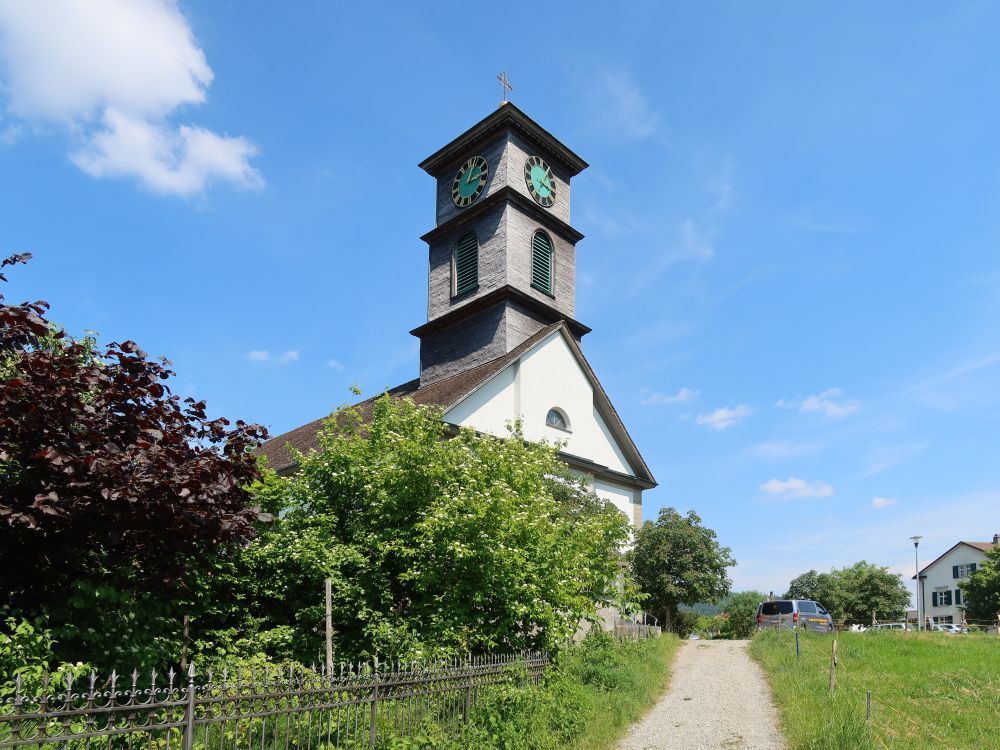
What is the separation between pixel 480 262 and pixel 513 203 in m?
2.57

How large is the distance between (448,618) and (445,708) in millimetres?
1832

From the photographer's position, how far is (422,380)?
99.1ft

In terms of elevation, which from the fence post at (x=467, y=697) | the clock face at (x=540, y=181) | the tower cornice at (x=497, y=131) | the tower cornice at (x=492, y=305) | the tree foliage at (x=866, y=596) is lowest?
the tree foliage at (x=866, y=596)

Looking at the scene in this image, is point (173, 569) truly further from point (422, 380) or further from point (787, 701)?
point (422, 380)

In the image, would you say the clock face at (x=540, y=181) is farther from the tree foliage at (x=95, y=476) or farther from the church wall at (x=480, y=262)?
the tree foliage at (x=95, y=476)

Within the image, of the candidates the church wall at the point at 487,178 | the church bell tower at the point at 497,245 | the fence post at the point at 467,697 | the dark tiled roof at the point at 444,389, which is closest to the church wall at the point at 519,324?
the church bell tower at the point at 497,245

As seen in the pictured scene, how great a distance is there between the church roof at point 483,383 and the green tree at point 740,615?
9.28m

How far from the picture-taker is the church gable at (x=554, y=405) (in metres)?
23.8

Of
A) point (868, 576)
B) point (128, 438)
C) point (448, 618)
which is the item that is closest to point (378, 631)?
point (448, 618)

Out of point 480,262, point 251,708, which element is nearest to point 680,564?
point 480,262

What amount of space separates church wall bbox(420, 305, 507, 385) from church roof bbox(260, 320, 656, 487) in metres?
0.48

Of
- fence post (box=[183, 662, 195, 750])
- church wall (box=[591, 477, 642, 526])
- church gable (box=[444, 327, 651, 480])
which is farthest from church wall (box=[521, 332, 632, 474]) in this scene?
fence post (box=[183, 662, 195, 750])

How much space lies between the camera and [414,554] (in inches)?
463

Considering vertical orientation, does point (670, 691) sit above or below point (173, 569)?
below
